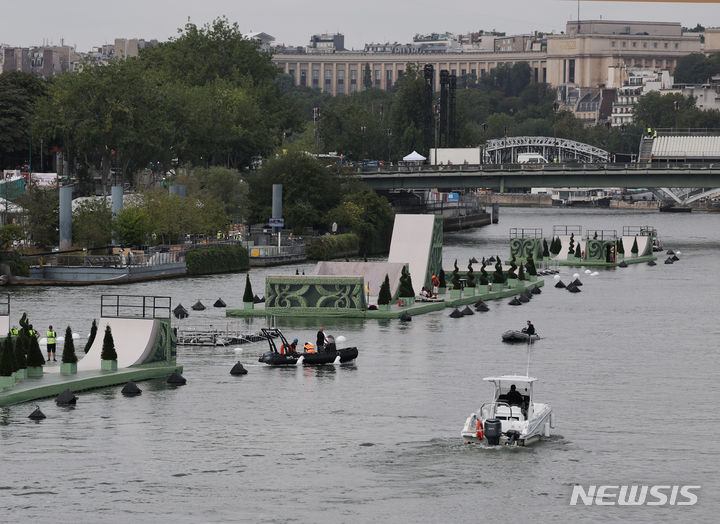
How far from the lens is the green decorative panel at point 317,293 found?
105 meters

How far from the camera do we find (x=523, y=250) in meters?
162

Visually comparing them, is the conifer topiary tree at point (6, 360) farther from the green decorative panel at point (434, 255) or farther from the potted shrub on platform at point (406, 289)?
the green decorative panel at point (434, 255)

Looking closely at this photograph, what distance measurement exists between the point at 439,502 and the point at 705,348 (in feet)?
143

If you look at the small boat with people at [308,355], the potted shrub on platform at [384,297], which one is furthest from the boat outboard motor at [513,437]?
the potted shrub on platform at [384,297]

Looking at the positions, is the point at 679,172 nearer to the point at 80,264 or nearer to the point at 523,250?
→ the point at 523,250

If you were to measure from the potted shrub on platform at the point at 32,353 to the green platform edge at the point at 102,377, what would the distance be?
0.45 m

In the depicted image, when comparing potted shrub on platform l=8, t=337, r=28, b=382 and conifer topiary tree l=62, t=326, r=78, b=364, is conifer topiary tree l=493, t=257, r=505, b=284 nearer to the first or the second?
conifer topiary tree l=62, t=326, r=78, b=364

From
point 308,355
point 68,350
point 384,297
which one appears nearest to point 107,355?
point 68,350

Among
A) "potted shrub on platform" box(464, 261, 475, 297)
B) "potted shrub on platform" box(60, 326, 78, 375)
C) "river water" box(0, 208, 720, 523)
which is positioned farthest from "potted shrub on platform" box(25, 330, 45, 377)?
"potted shrub on platform" box(464, 261, 475, 297)

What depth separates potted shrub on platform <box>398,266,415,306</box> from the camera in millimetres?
109312

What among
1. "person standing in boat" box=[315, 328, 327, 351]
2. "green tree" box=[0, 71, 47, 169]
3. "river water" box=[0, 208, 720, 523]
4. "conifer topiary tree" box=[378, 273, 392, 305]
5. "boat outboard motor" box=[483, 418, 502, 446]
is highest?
"green tree" box=[0, 71, 47, 169]

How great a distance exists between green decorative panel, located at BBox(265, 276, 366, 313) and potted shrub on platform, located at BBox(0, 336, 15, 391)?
122ft

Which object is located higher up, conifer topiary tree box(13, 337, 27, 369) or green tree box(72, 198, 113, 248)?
green tree box(72, 198, 113, 248)

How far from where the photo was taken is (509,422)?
60719mm
